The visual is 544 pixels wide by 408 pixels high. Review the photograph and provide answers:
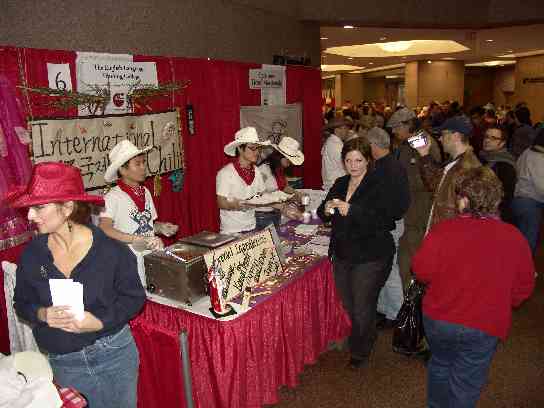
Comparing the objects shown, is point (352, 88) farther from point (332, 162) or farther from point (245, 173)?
point (245, 173)

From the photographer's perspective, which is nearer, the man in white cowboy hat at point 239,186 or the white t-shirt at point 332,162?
→ the man in white cowboy hat at point 239,186

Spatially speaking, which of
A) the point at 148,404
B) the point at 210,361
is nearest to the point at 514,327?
the point at 210,361

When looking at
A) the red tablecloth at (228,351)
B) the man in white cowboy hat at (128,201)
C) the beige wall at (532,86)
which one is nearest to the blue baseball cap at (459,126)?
the red tablecloth at (228,351)

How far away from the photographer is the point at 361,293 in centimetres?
289

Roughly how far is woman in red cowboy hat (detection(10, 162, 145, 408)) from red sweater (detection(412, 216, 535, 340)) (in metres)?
1.31

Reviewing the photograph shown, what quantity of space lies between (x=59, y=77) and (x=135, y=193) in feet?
3.77

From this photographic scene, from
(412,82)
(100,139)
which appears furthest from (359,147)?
(412,82)

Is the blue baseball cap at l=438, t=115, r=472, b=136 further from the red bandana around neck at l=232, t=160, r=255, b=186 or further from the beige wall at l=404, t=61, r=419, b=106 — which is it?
the beige wall at l=404, t=61, r=419, b=106

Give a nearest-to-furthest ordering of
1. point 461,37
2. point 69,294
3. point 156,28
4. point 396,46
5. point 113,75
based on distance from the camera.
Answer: point 69,294, point 113,75, point 156,28, point 461,37, point 396,46

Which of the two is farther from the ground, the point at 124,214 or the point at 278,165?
the point at 278,165

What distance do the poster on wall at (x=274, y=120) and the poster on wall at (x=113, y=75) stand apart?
1.56 m

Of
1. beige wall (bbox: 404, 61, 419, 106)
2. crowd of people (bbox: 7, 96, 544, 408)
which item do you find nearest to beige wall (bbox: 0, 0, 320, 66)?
crowd of people (bbox: 7, 96, 544, 408)

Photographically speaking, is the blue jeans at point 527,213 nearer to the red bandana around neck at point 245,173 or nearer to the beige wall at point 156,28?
the red bandana around neck at point 245,173

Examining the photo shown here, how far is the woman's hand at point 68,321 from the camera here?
1614mm
